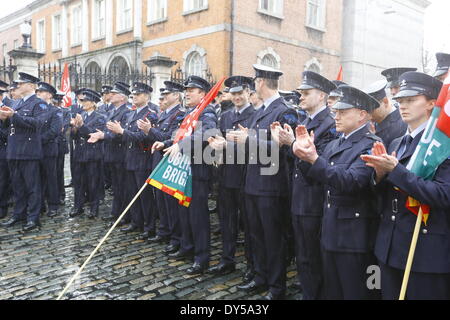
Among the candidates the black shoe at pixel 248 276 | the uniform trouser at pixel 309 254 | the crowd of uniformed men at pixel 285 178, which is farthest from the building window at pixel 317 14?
the uniform trouser at pixel 309 254

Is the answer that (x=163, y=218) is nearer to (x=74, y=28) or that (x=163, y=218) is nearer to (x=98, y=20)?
(x=98, y=20)

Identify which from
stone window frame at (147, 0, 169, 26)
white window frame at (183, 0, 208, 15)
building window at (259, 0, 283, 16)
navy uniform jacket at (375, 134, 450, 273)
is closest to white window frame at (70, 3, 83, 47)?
stone window frame at (147, 0, 169, 26)

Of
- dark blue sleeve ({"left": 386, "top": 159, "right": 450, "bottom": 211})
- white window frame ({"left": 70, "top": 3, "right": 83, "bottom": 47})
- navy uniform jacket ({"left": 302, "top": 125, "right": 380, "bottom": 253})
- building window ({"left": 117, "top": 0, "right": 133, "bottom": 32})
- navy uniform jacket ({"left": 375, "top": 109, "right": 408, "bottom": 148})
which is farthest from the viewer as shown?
white window frame ({"left": 70, "top": 3, "right": 83, "bottom": 47})

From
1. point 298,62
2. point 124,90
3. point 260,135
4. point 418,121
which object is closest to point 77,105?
point 124,90

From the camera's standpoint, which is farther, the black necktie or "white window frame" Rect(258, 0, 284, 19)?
"white window frame" Rect(258, 0, 284, 19)

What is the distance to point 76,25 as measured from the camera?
2464 centimetres

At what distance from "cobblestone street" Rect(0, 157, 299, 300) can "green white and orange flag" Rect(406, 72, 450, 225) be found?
89.9 inches

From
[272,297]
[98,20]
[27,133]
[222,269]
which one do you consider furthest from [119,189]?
[98,20]

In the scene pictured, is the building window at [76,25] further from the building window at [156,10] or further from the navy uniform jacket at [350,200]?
the navy uniform jacket at [350,200]

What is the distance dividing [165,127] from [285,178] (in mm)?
2424

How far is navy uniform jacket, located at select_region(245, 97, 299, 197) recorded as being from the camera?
4.23 meters

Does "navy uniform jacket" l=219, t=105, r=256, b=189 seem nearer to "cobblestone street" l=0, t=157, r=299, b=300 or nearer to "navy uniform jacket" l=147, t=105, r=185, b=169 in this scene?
"navy uniform jacket" l=147, t=105, r=185, b=169

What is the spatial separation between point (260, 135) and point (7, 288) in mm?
3187
